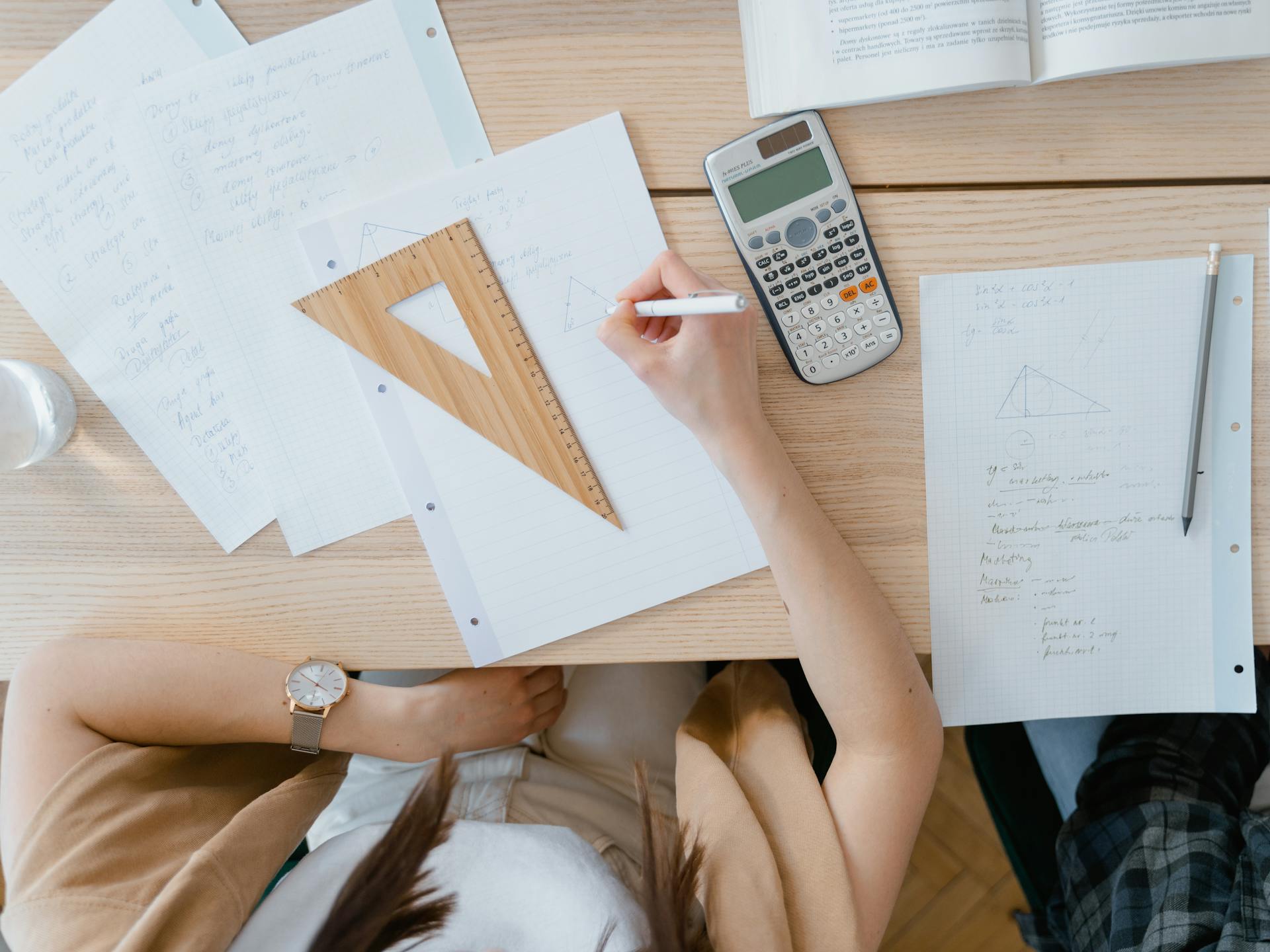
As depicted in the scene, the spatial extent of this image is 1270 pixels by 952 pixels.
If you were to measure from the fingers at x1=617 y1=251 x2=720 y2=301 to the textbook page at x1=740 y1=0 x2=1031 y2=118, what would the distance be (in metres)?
0.15

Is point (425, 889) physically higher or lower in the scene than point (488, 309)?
lower

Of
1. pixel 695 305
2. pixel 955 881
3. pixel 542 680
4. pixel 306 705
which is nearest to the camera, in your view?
pixel 695 305

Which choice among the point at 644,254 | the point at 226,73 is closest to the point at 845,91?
the point at 644,254

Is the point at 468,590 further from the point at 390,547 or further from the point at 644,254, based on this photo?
the point at 644,254

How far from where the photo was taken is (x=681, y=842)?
596mm

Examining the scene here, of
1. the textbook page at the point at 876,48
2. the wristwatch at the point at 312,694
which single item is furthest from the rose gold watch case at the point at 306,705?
the textbook page at the point at 876,48

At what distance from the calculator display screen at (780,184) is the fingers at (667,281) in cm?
7

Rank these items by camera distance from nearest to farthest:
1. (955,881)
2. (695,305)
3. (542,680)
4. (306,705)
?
(695,305) < (306,705) < (542,680) < (955,881)

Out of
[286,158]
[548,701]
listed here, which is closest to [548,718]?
[548,701]

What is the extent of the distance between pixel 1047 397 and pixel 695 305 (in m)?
0.31

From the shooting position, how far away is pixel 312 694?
0.68 meters

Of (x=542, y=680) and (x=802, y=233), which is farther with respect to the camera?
(x=542, y=680)

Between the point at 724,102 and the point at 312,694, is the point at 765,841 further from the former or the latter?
the point at 724,102

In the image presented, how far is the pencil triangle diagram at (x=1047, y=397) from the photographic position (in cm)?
65
